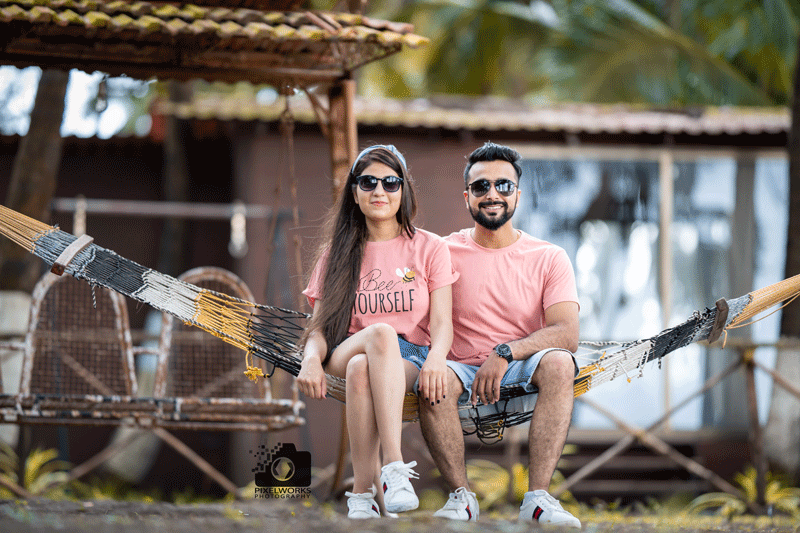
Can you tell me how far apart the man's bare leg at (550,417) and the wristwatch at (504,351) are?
0.11m

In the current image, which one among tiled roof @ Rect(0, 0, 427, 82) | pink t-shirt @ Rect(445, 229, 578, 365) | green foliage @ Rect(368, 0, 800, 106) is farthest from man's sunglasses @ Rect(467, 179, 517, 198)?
green foliage @ Rect(368, 0, 800, 106)

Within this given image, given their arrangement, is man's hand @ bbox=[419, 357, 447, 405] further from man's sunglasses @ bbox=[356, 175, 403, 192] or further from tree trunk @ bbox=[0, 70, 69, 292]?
tree trunk @ bbox=[0, 70, 69, 292]

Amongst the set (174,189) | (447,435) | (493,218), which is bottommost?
(447,435)

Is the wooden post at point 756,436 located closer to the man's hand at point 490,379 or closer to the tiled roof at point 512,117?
the tiled roof at point 512,117

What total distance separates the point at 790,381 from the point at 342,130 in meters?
3.38

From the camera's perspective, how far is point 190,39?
3.48 m

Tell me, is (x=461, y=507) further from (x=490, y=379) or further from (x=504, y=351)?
(x=504, y=351)

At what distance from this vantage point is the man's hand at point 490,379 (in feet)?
8.76

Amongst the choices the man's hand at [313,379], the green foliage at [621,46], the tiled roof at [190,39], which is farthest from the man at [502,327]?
the green foliage at [621,46]

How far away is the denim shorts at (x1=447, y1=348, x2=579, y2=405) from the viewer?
271 centimetres

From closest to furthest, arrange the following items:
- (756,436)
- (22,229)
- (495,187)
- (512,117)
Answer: (495,187) → (22,229) → (756,436) → (512,117)

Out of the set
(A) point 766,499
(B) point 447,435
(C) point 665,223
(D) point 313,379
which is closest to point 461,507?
(B) point 447,435

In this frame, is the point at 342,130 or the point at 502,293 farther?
the point at 342,130

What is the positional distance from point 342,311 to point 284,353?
11.4 inches
